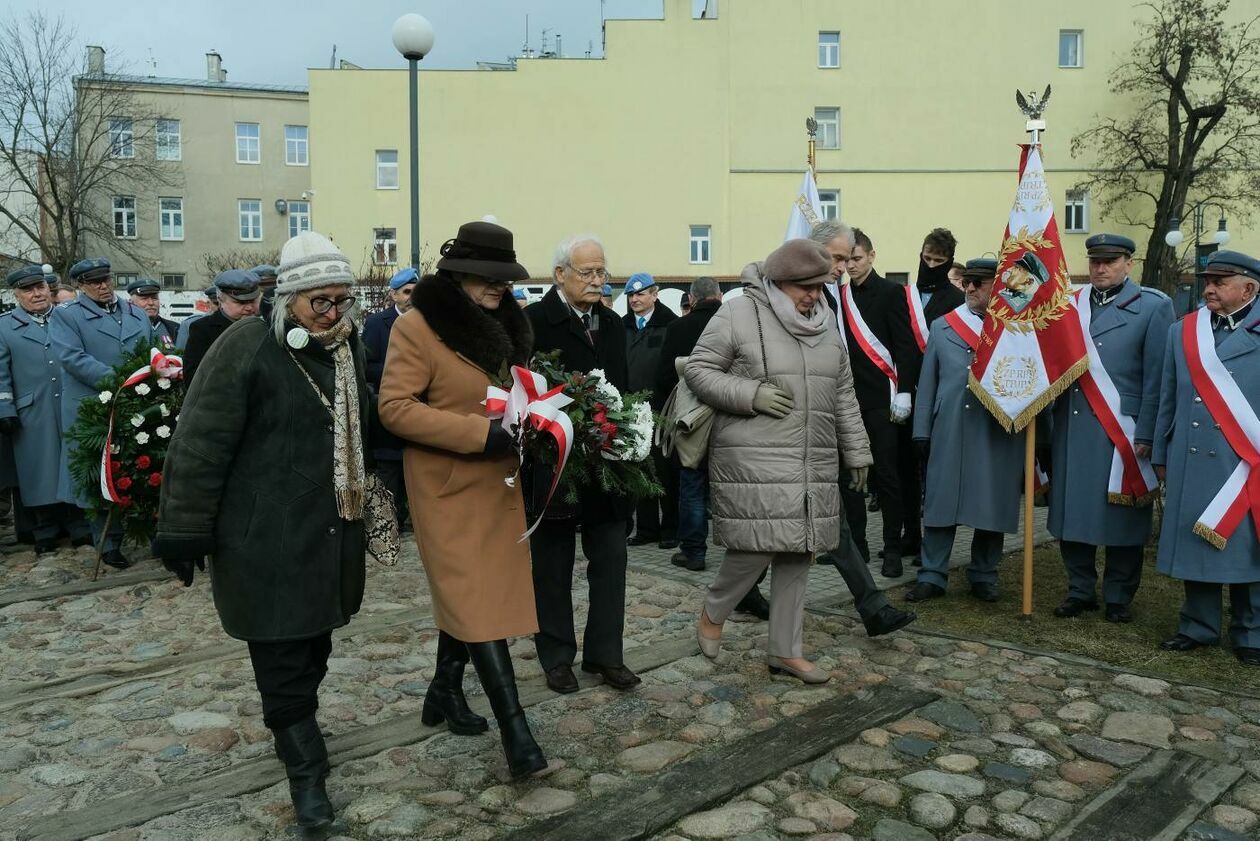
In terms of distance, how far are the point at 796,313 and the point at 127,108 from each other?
48.2 meters

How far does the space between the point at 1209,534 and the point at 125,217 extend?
171ft

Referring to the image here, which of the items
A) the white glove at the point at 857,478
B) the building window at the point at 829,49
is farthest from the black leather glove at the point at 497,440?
the building window at the point at 829,49

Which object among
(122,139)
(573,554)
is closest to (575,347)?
(573,554)

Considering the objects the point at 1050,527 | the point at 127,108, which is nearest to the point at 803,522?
the point at 1050,527

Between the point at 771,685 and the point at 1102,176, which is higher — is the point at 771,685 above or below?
below

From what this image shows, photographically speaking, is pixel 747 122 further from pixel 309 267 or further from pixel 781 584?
pixel 309 267

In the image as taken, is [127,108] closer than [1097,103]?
No

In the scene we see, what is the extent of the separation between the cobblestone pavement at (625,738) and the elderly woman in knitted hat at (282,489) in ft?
1.75

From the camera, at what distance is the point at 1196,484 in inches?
244

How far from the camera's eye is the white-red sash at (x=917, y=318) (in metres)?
8.14

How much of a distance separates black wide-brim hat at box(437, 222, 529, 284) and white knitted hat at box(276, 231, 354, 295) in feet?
1.67

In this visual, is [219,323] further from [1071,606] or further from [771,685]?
[1071,606]

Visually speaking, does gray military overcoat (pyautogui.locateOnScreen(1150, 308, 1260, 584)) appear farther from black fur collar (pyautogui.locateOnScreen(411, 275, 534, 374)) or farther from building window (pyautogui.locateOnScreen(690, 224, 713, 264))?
building window (pyautogui.locateOnScreen(690, 224, 713, 264))

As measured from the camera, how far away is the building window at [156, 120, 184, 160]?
50469mm
